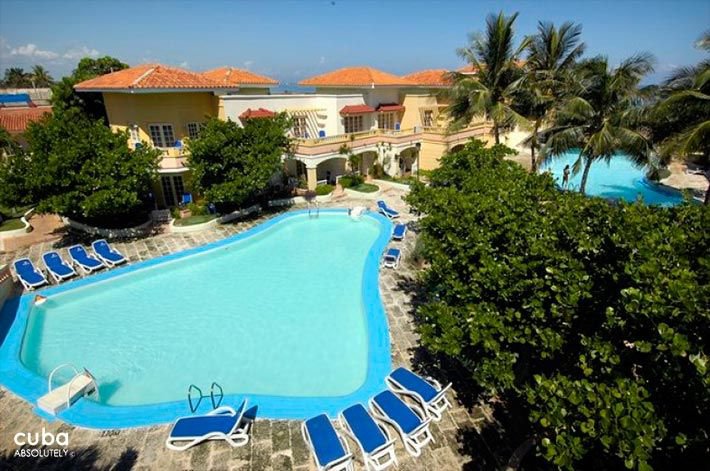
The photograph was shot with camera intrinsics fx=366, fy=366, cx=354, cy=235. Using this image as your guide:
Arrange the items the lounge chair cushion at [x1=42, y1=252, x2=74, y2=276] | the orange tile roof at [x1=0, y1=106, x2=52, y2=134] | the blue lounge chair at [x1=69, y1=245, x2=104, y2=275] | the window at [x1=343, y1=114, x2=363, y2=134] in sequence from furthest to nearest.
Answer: the orange tile roof at [x1=0, y1=106, x2=52, y2=134], the window at [x1=343, y1=114, x2=363, y2=134], the blue lounge chair at [x1=69, y1=245, x2=104, y2=275], the lounge chair cushion at [x1=42, y1=252, x2=74, y2=276]

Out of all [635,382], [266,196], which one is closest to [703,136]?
[635,382]

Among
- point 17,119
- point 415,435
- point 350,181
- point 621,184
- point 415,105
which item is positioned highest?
point 415,105

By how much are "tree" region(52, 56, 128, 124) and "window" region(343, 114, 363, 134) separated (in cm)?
1935

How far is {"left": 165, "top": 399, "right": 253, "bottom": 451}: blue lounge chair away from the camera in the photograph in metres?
8.61

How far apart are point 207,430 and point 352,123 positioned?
28.7m

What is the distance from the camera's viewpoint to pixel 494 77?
75.5 ft

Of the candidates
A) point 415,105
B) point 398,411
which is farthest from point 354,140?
point 398,411

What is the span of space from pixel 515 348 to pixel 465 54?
2068 cm

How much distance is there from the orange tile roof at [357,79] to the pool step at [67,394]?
29731mm

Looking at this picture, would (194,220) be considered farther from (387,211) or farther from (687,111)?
(687,111)

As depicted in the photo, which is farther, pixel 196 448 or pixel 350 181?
pixel 350 181

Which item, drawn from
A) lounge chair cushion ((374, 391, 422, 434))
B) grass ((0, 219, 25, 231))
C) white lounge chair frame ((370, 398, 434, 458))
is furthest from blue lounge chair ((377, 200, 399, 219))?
grass ((0, 219, 25, 231))

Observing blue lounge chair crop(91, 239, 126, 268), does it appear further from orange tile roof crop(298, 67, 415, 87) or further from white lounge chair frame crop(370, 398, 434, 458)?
orange tile roof crop(298, 67, 415, 87)

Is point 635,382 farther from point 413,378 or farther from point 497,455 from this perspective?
point 413,378
